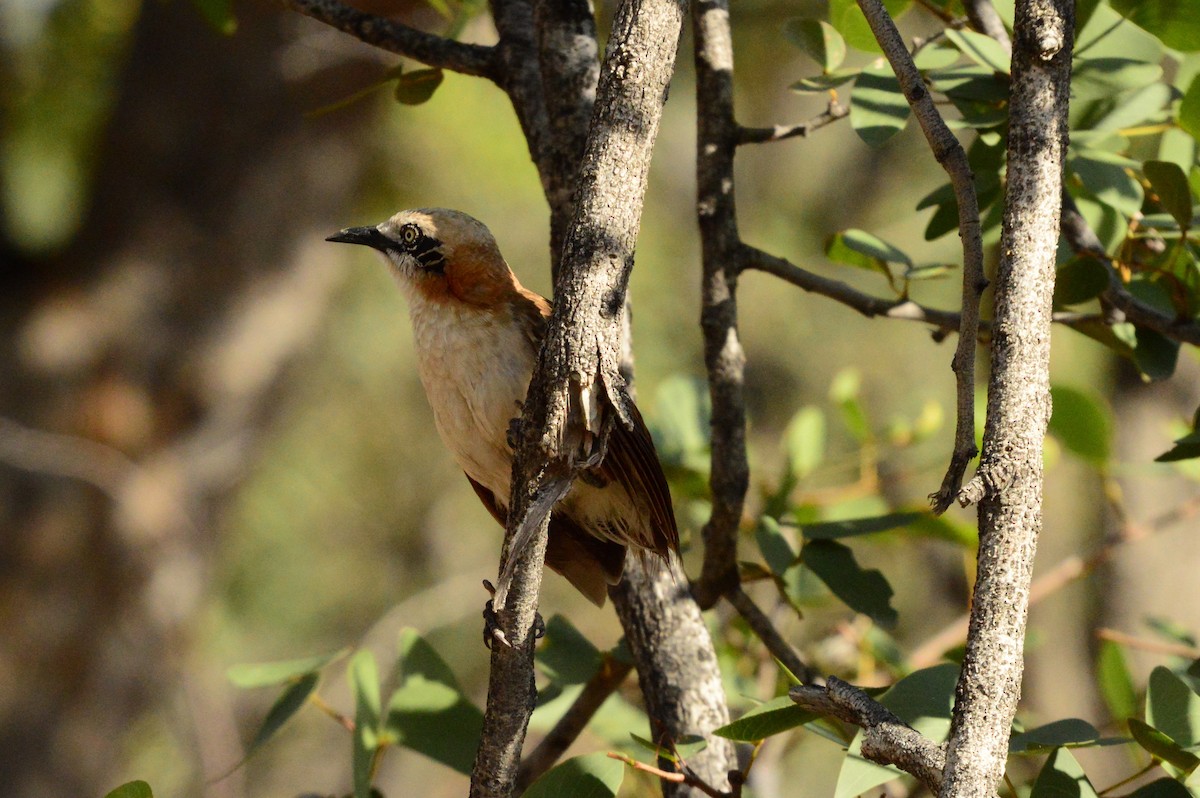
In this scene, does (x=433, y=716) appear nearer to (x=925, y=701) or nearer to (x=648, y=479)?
(x=648, y=479)

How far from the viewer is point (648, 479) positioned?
212 centimetres

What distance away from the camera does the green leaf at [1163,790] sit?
154cm

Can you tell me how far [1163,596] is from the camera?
3975mm

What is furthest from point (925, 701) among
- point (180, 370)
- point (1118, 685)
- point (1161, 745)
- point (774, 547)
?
point (180, 370)

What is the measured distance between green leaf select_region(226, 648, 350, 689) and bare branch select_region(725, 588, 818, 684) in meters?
0.78

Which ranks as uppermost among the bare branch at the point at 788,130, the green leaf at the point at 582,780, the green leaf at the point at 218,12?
the green leaf at the point at 218,12

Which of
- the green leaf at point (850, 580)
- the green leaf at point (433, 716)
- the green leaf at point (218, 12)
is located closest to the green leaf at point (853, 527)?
the green leaf at point (850, 580)

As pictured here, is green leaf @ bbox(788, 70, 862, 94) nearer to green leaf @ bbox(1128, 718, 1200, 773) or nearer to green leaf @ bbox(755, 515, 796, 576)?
green leaf @ bbox(755, 515, 796, 576)

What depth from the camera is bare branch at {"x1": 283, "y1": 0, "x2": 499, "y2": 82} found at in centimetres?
221

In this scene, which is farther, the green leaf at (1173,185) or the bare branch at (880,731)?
the green leaf at (1173,185)

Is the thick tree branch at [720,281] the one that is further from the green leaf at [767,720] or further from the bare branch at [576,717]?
the green leaf at [767,720]

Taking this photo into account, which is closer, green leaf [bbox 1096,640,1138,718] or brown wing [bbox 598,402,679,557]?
brown wing [bbox 598,402,679,557]

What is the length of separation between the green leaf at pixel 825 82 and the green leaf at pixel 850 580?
88 cm

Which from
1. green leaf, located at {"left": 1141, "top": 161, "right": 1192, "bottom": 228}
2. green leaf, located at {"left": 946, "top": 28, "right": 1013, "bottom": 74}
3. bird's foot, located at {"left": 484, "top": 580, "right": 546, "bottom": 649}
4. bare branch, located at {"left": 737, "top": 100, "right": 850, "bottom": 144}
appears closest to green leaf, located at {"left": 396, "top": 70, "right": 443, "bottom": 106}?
bare branch, located at {"left": 737, "top": 100, "right": 850, "bottom": 144}
